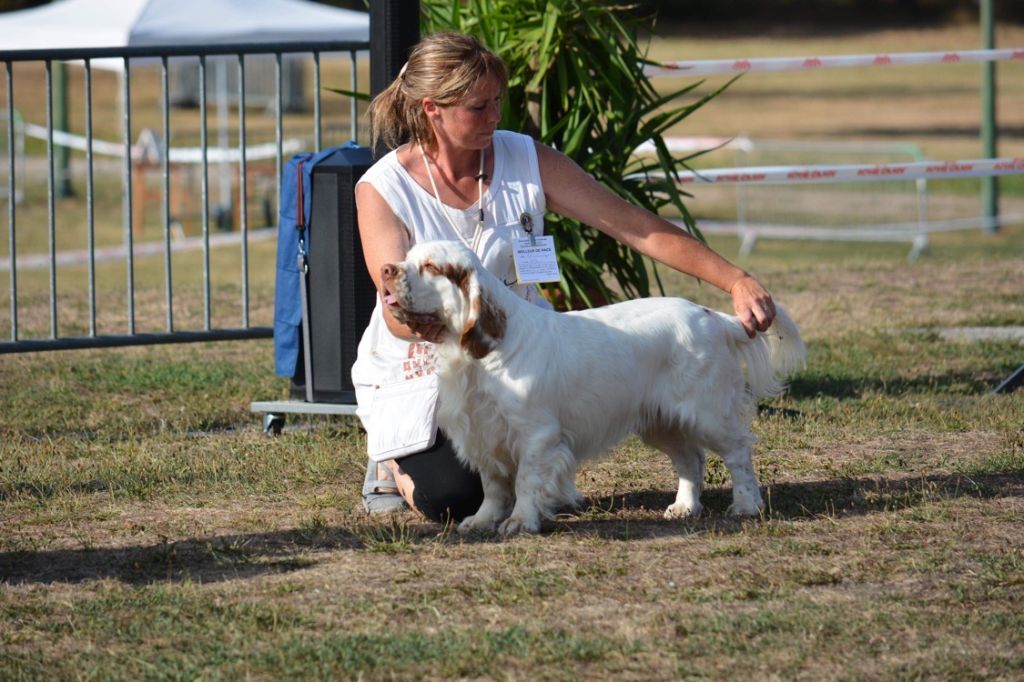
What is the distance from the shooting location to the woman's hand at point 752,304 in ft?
15.5

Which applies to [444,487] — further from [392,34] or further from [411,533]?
[392,34]

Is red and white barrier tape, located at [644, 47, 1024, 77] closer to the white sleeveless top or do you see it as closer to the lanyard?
the white sleeveless top

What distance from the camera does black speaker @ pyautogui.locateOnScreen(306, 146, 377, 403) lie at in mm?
6121

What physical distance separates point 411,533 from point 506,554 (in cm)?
40

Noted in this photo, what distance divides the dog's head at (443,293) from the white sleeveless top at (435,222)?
1.38ft

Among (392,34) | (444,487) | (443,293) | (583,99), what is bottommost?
(444,487)

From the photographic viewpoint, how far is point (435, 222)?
15.9 feet

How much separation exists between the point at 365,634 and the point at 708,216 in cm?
1472

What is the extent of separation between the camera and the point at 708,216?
59.3 ft

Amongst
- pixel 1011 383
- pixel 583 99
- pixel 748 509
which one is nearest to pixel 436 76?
pixel 748 509

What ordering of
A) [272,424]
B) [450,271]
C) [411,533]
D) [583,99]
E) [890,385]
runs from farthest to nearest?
[890,385] → [583,99] → [272,424] → [411,533] → [450,271]

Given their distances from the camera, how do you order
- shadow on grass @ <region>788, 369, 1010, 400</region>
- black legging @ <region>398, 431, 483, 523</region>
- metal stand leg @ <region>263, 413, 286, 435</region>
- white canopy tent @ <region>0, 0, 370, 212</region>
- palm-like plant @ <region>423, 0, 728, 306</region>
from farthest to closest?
1. white canopy tent @ <region>0, 0, 370, 212</region>
2. shadow on grass @ <region>788, 369, 1010, 400</region>
3. palm-like plant @ <region>423, 0, 728, 306</region>
4. metal stand leg @ <region>263, 413, 286, 435</region>
5. black legging @ <region>398, 431, 483, 523</region>

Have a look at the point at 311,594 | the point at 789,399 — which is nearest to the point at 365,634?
the point at 311,594

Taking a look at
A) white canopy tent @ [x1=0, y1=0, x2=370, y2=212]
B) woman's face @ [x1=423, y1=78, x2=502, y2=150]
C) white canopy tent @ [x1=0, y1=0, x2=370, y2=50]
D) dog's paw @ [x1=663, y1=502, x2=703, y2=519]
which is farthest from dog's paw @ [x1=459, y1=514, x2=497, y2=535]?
white canopy tent @ [x1=0, y1=0, x2=370, y2=50]
